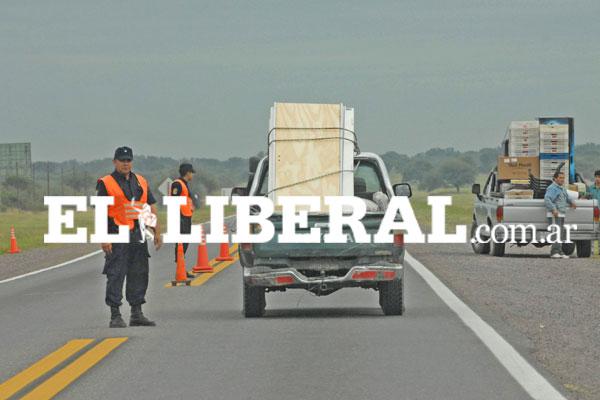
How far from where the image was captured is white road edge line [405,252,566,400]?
31.0ft

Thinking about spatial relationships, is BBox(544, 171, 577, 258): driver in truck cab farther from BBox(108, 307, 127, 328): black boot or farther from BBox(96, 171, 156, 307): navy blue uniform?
BBox(108, 307, 127, 328): black boot

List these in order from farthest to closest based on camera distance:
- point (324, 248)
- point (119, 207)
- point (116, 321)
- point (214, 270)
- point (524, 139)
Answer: point (524, 139)
point (214, 270)
point (324, 248)
point (116, 321)
point (119, 207)

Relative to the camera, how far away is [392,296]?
49.2ft

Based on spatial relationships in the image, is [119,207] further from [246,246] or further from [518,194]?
[518,194]

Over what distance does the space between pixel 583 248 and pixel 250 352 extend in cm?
1867

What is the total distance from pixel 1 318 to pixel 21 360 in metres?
4.36

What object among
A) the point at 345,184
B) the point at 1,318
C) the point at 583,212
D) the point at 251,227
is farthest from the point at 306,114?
the point at 583,212

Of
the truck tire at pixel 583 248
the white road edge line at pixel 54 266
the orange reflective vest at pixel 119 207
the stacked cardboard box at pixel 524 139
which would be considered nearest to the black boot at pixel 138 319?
the orange reflective vest at pixel 119 207

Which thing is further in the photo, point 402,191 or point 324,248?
point 402,191

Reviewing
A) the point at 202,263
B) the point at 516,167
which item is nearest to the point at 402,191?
the point at 202,263

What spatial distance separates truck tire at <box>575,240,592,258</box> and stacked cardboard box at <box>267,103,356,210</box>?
1400 centimetres

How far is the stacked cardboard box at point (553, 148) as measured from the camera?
32.2 m

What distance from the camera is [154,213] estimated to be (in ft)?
45.5

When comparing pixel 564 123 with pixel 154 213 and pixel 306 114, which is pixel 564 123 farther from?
pixel 154 213
